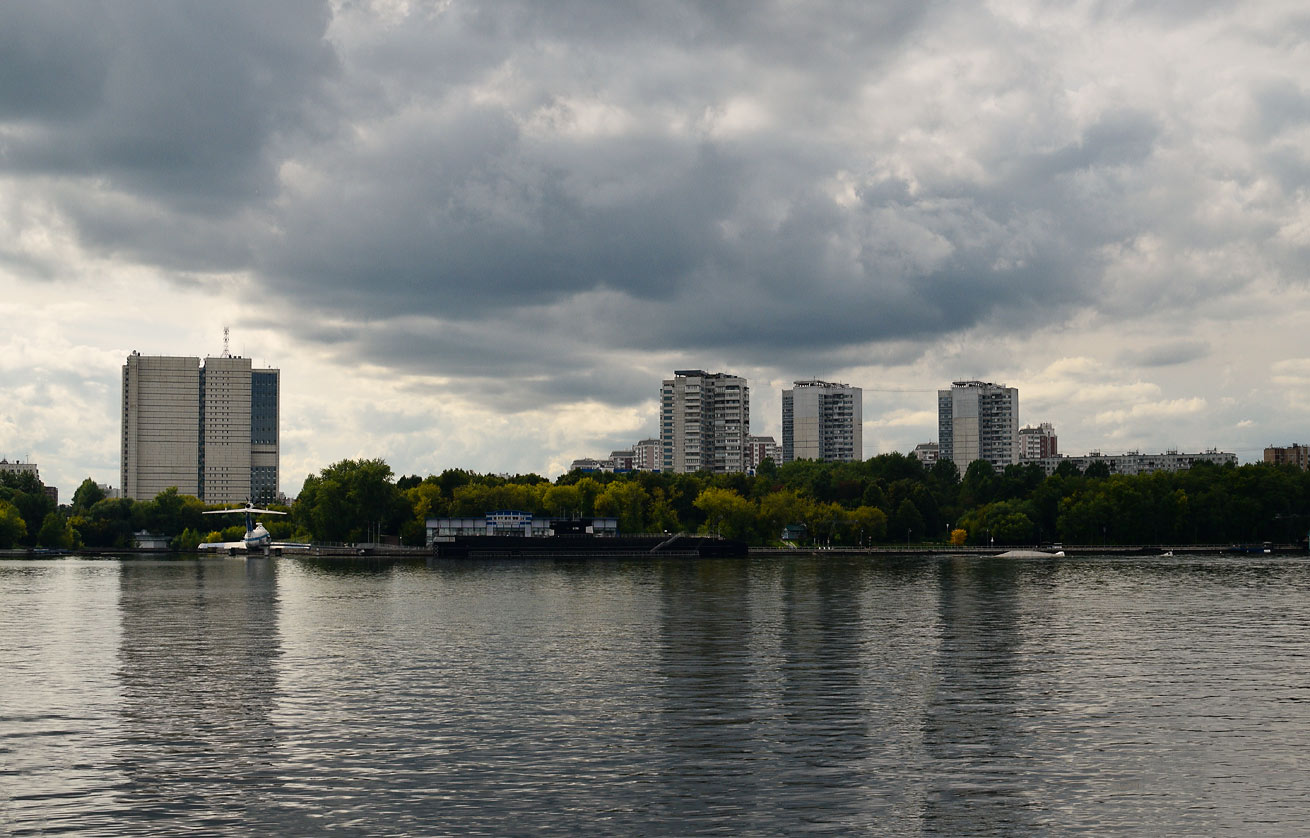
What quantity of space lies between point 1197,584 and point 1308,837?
347 feet

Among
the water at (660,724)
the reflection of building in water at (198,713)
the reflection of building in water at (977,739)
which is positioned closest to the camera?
the reflection of building in water at (977,739)

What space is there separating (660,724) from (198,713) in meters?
16.2

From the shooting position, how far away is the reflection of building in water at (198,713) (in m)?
30.0

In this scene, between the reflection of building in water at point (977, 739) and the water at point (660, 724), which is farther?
the water at point (660, 724)

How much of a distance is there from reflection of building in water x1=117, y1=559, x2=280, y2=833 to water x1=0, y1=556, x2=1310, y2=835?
160 mm

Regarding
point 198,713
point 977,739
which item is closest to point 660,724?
point 977,739

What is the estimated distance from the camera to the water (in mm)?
28219

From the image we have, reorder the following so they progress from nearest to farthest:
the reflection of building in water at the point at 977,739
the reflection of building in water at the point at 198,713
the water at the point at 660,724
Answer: the reflection of building in water at the point at 977,739, the water at the point at 660,724, the reflection of building in water at the point at 198,713

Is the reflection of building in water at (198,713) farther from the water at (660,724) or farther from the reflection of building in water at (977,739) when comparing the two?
the reflection of building in water at (977,739)

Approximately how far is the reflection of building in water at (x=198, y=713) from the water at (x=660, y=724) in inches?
6.3

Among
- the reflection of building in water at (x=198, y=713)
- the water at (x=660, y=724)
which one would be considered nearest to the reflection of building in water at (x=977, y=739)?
the water at (x=660, y=724)

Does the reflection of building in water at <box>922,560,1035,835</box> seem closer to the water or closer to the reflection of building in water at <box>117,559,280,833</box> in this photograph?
the water

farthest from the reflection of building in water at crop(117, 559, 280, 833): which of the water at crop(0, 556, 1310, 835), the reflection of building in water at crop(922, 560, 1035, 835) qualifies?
the reflection of building in water at crop(922, 560, 1035, 835)

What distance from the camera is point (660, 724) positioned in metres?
→ 38.9
